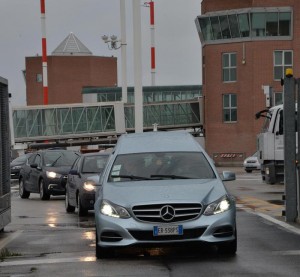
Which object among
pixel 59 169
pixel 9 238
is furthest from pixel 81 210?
pixel 59 169

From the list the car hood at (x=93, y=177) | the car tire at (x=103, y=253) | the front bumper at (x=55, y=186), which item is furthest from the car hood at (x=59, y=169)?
the car tire at (x=103, y=253)

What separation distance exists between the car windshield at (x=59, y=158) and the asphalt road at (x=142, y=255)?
966cm

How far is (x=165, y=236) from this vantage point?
10789 mm

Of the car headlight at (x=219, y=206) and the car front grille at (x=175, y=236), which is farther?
the car headlight at (x=219, y=206)

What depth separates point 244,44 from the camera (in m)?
70.5

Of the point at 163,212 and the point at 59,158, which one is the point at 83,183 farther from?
the point at 163,212

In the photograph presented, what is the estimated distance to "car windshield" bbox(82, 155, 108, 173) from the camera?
68.4 ft

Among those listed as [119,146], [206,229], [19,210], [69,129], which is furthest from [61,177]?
[69,129]

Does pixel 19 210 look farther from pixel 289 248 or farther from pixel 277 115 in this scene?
pixel 289 248

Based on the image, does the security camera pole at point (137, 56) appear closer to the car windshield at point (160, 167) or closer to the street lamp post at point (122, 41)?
the street lamp post at point (122, 41)

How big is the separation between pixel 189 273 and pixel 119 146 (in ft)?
11.4

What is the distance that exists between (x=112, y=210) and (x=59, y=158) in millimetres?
17319

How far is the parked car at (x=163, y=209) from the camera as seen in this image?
10789 millimetres

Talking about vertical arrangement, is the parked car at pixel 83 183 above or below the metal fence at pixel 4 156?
below
